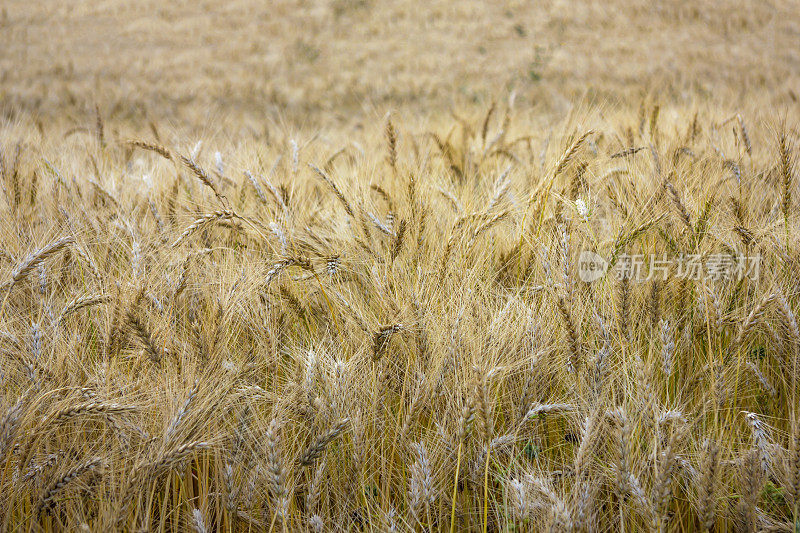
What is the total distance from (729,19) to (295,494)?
1455 centimetres

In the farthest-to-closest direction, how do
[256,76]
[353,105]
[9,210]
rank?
[256,76]
[353,105]
[9,210]

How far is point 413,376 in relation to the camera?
3.72 ft

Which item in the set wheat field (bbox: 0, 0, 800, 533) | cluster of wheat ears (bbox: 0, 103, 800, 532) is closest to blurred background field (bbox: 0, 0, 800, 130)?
wheat field (bbox: 0, 0, 800, 533)

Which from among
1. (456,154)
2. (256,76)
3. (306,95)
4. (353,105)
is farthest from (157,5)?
(456,154)

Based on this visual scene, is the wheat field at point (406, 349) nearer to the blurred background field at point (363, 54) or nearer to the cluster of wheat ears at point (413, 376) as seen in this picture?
the cluster of wheat ears at point (413, 376)

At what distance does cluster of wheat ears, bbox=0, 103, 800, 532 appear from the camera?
0.88m

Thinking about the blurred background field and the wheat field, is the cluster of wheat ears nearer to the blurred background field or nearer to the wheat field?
the wheat field

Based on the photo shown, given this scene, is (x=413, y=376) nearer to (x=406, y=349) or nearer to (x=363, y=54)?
(x=406, y=349)

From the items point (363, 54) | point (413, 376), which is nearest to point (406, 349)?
point (413, 376)

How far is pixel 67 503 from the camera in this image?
3.03 feet

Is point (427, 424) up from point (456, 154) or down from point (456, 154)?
down

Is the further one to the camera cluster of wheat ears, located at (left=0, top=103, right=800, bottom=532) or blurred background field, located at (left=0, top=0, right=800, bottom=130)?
blurred background field, located at (left=0, top=0, right=800, bottom=130)

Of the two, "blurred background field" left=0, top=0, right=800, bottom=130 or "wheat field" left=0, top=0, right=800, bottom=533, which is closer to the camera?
"wheat field" left=0, top=0, right=800, bottom=533

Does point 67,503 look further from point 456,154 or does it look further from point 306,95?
point 306,95
